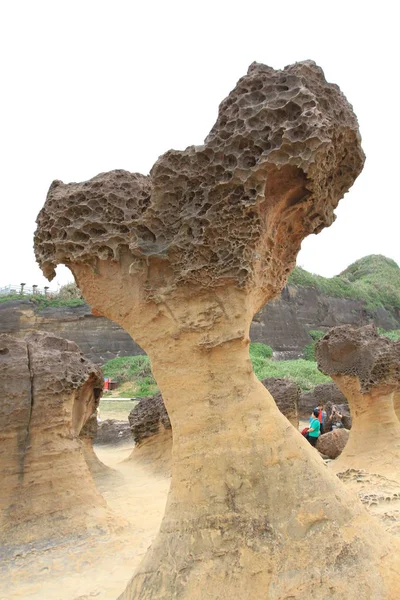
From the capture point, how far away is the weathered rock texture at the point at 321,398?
1423 centimetres

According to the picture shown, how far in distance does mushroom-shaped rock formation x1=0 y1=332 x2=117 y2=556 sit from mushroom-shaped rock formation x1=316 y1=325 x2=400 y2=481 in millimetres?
3868

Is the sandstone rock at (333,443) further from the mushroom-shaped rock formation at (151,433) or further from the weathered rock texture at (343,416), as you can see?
the mushroom-shaped rock formation at (151,433)

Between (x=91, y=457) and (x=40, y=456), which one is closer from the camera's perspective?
(x=40, y=456)

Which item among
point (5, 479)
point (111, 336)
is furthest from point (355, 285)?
point (5, 479)

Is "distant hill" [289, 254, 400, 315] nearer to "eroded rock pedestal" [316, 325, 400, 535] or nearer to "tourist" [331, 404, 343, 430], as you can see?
"tourist" [331, 404, 343, 430]

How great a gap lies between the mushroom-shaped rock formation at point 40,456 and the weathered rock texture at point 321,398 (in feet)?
33.5

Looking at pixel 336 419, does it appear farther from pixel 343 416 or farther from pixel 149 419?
pixel 149 419

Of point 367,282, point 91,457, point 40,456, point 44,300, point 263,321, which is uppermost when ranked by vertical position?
point 367,282

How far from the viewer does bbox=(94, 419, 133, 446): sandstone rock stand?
12.5 metres

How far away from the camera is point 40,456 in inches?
193

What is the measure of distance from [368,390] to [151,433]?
4006mm

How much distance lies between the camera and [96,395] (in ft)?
23.3

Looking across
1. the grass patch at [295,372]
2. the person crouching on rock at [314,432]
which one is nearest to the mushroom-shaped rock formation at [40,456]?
the person crouching on rock at [314,432]

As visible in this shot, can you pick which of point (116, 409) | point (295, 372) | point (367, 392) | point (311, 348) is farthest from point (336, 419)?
point (311, 348)
